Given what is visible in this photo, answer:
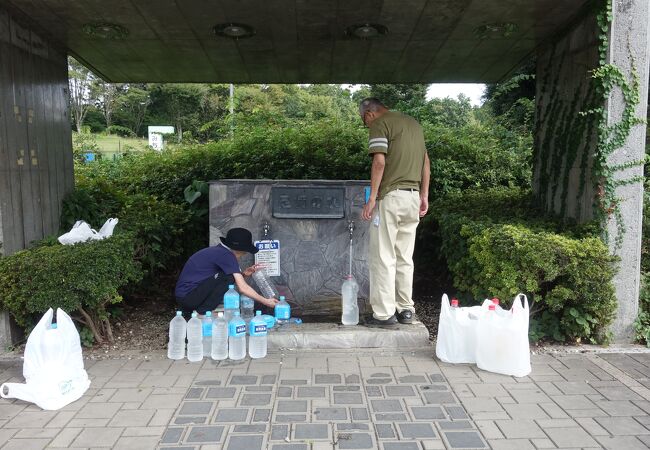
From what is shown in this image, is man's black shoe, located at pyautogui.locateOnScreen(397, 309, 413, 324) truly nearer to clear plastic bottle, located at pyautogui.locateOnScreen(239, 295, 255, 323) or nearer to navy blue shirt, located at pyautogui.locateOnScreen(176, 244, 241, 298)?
clear plastic bottle, located at pyautogui.locateOnScreen(239, 295, 255, 323)

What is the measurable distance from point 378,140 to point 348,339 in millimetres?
1858

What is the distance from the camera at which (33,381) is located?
11.8 feet

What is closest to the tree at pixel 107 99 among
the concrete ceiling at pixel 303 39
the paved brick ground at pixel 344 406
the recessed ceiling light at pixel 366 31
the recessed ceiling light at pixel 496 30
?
the concrete ceiling at pixel 303 39

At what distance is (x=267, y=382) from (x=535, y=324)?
257cm

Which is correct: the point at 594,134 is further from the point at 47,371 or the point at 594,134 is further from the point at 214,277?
the point at 47,371

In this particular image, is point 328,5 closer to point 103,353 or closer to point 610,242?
point 610,242

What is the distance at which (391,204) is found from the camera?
4812mm

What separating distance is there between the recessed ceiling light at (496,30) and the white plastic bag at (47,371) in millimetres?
5027

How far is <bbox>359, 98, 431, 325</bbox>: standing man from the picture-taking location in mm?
4797

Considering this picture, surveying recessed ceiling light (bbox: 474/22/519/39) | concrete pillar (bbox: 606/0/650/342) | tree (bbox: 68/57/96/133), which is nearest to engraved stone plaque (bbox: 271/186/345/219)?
recessed ceiling light (bbox: 474/22/519/39)

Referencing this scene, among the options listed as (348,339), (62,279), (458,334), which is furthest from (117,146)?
(458,334)

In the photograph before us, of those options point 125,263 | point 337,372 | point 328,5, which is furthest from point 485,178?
point 125,263

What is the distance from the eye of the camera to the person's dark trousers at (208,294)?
4.80m

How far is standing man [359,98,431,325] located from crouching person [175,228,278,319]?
1076mm
